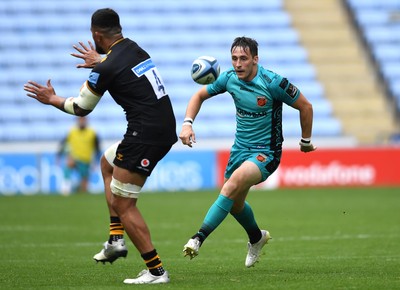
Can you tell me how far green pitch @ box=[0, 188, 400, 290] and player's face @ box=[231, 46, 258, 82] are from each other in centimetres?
198

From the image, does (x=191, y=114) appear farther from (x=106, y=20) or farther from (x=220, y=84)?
(x=106, y=20)

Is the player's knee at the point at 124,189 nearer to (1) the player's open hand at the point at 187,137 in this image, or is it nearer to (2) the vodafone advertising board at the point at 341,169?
(1) the player's open hand at the point at 187,137

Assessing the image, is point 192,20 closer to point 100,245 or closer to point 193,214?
point 193,214

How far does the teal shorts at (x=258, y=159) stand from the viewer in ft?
29.6

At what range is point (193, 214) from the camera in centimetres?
1708

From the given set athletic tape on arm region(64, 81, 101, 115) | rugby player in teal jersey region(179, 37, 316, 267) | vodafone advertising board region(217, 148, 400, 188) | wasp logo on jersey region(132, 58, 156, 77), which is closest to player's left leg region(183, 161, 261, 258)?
rugby player in teal jersey region(179, 37, 316, 267)

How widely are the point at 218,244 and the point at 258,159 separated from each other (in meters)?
3.47

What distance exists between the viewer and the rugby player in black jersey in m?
7.97

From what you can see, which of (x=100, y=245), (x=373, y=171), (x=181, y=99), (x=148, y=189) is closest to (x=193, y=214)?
(x=100, y=245)

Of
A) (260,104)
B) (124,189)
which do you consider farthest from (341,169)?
(124,189)

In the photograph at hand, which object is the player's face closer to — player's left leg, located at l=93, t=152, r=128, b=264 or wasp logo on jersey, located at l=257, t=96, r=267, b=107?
wasp logo on jersey, located at l=257, t=96, r=267, b=107

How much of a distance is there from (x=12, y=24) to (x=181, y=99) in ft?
20.7

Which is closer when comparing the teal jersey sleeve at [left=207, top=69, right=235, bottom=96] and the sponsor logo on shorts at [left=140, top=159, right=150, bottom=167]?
the sponsor logo on shorts at [left=140, top=159, right=150, bottom=167]

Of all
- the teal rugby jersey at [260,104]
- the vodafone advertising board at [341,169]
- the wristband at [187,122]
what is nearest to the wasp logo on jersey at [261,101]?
the teal rugby jersey at [260,104]
